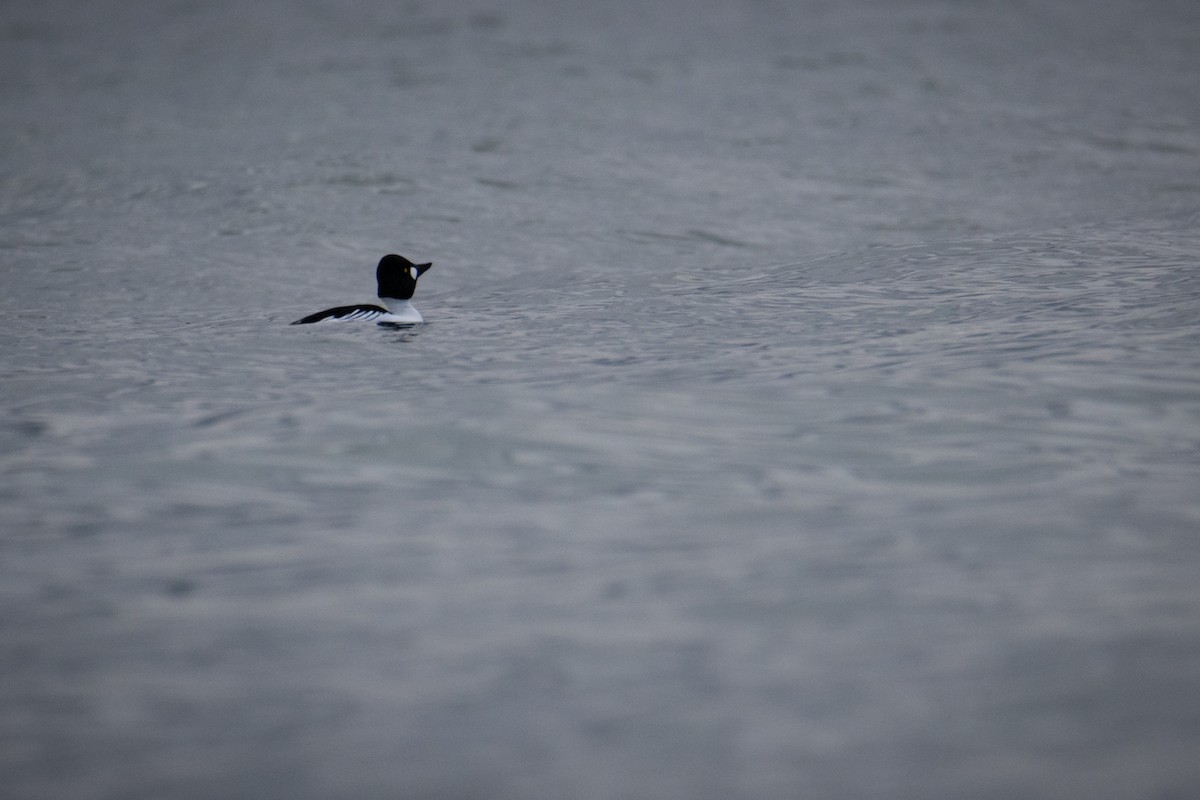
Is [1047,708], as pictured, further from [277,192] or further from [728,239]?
[277,192]

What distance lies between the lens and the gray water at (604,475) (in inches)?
113

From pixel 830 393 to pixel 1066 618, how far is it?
222cm

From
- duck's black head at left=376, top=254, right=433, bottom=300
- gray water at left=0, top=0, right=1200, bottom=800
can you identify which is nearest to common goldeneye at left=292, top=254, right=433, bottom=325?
duck's black head at left=376, top=254, right=433, bottom=300

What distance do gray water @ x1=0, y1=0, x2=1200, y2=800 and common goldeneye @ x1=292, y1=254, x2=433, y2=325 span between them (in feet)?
0.67

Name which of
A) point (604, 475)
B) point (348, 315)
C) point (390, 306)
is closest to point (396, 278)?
point (390, 306)

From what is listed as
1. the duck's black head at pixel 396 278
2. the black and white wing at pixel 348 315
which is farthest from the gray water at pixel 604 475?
the duck's black head at pixel 396 278

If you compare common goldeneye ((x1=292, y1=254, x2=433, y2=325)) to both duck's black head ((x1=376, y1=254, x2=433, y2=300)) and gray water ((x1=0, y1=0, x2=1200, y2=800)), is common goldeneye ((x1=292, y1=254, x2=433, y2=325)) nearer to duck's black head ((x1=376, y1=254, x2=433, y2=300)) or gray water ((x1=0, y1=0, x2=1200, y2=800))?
duck's black head ((x1=376, y1=254, x2=433, y2=300))

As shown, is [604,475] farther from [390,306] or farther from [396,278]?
[396,278]

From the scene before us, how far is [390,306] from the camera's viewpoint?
25.1ft

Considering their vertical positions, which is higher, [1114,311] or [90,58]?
[90,58]

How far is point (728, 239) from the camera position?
10016mm

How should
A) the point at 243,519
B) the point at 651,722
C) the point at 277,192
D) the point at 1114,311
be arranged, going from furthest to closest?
the point at 277,192, the point at 1114,311, the point at 243,519, the point at 651,722

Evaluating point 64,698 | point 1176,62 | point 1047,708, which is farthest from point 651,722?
point 1176,62

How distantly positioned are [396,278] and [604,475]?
3484 millimetres
